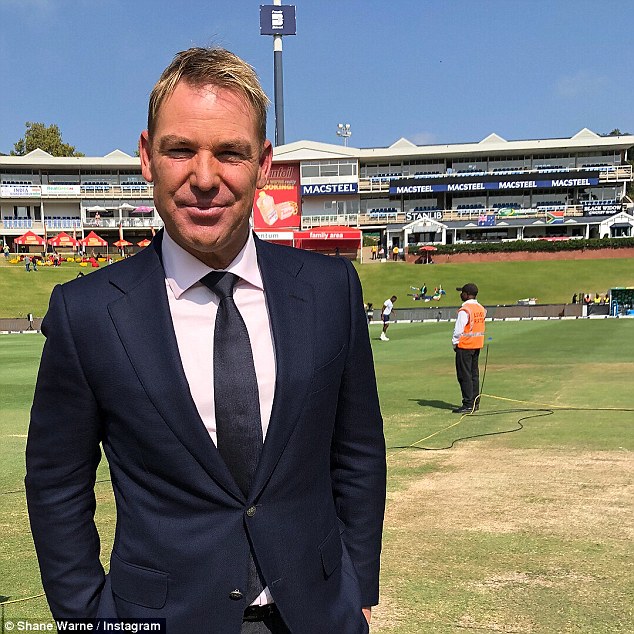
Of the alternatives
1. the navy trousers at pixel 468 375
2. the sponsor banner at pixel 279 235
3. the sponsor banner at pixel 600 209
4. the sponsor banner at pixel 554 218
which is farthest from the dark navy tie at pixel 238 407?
the sponsor banner at pixel 600 209

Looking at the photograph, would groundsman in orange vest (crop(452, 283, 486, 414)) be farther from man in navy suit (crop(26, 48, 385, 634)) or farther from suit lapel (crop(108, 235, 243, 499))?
suit lapel (crop(108, 235, 243, 499))

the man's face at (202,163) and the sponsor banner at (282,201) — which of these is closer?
the man's face at (202,163)

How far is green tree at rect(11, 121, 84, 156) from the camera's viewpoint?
101 metres

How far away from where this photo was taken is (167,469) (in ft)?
6.39

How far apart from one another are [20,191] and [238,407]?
8918 cm

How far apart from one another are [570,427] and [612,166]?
8152 centimetres

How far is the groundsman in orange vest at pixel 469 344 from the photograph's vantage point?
11.8 m

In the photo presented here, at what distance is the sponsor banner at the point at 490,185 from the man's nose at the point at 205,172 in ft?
268

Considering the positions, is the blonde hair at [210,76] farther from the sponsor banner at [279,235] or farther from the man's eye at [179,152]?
the sponsor banner at [279,235]

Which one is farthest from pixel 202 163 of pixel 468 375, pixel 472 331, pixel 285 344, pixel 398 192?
pixel 398 192

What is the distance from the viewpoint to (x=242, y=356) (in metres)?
1.99

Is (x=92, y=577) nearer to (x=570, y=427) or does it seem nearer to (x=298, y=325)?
(x=298, y=325)

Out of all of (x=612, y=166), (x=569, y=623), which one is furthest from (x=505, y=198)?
(x=569, y=623)

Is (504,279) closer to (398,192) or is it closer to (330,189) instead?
(398,192)
